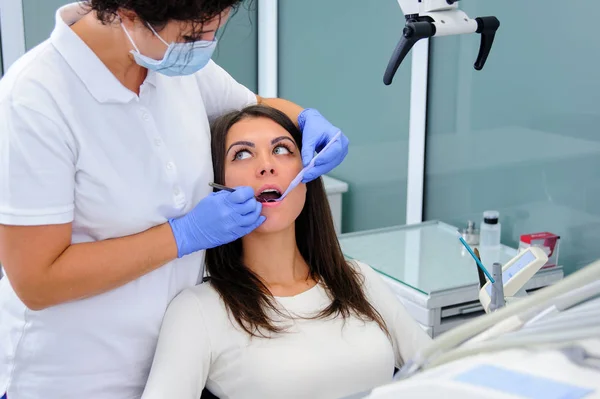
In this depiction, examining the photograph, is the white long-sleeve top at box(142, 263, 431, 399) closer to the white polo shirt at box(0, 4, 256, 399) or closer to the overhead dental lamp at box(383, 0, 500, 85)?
the white polo shirt at box(0, 4, 256, 399)

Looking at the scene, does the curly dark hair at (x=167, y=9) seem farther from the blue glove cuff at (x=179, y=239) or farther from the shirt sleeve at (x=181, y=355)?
the shirt sleeve at (x=181, y=355)

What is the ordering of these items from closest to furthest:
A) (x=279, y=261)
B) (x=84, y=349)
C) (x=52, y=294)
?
(x=52, y=294) → (x=84, y=349) → (x=279, y=261)

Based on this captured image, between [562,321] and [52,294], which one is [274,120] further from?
[562,321]

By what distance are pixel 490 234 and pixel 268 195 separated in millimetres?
922

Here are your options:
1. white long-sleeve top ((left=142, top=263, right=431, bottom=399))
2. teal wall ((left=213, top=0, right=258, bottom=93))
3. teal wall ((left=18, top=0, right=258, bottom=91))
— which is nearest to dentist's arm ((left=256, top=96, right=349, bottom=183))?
white long-sleeve top ((left=142, top=263, right=431, bottom=399))

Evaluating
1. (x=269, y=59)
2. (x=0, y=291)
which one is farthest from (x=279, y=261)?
(x=269, y=59)

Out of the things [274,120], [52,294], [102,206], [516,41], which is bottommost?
[52,294]

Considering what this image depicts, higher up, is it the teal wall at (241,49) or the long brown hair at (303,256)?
the teal wall at (241,49)

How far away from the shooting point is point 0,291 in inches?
54.6

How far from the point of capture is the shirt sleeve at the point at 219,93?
156 centimetres

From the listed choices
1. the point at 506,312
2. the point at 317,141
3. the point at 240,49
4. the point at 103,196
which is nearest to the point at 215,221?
the point at 103,196

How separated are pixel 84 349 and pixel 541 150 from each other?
1400 mm

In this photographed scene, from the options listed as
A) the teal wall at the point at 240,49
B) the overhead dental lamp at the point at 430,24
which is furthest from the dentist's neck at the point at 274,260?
the teal wall at the point at 240,49

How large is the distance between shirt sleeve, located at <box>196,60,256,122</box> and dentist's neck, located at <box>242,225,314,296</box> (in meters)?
0.29
